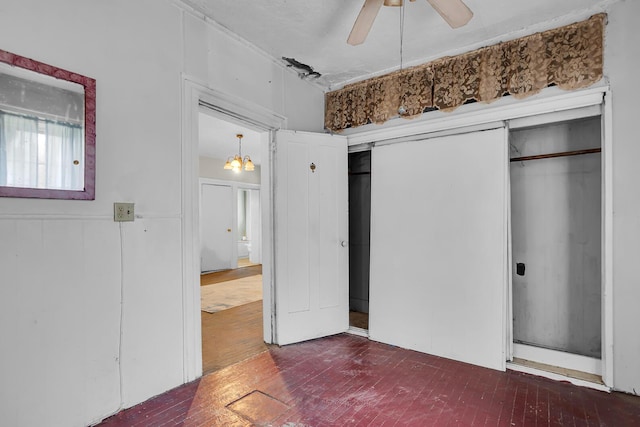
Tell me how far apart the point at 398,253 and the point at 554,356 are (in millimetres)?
1562

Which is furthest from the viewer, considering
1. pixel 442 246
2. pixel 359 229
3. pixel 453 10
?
pixel 359 229

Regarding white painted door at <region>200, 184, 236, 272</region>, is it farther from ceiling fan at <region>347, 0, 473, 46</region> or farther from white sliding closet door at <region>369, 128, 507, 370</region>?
ceiling fan at <region>347, 0, 473, 46</region>

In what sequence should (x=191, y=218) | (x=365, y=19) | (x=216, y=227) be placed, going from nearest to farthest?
1. (x=365, y=19)
2. (x=191, y=218)
3. (x=216, y=227)

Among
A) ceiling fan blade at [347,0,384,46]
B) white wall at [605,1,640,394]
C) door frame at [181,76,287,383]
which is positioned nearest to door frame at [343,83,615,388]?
white wall at [605,1,640,394]

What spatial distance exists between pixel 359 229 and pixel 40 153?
138 inches

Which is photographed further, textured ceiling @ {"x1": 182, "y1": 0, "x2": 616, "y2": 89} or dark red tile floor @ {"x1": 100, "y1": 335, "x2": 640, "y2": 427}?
textured ceiling @ {"x1": 182, "y1": 0, "x2": 616, "y2": 89}

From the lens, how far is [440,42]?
119 inches

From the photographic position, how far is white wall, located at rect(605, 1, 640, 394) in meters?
2.39

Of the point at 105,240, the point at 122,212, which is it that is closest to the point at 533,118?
the point at 122,212

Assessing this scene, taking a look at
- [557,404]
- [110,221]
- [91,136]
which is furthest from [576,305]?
[91,136]

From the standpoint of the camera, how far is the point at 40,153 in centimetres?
182

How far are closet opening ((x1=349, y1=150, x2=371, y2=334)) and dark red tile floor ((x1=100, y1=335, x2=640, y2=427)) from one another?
1.58m

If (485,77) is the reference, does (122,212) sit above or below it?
below

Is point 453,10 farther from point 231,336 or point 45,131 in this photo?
point 231,336
